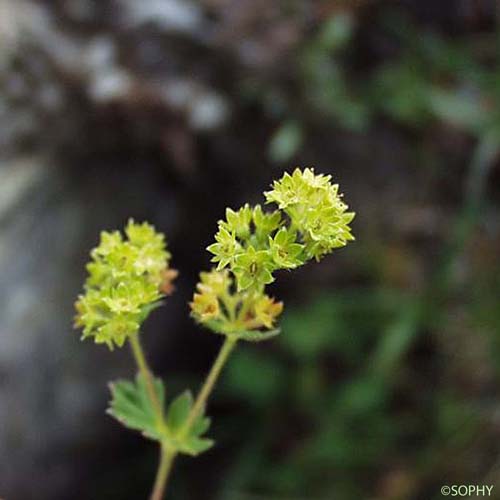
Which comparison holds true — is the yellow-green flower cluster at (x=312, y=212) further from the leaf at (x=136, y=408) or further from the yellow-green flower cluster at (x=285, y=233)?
the leaf at (x=136, y=408)

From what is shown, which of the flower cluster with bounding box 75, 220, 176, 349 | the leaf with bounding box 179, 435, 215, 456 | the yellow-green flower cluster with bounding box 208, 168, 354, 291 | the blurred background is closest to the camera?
the yellow-green flower cluster with bounding box 208, 168, 354, 291

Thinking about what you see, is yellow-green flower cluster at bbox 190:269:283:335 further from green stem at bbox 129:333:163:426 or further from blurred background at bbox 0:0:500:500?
blurred background at bbox 0:0:500:500

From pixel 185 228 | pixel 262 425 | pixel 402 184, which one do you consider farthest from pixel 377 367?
pixel 185 228

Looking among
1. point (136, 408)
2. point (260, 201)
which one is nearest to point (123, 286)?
point (136, 408)

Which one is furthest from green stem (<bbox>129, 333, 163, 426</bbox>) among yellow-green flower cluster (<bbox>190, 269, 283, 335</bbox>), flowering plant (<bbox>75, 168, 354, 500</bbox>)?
yellow-green flower cluster (<bbox>190, 269, 283, 335</bbox>)

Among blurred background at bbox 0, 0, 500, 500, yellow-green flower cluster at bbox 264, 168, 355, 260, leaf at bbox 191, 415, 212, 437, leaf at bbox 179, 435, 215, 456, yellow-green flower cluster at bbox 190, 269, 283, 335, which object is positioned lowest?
leaf at bbox 179, 435, 215, 456
